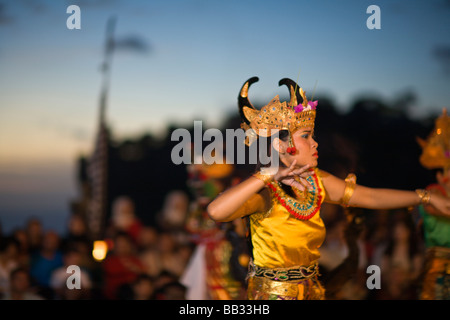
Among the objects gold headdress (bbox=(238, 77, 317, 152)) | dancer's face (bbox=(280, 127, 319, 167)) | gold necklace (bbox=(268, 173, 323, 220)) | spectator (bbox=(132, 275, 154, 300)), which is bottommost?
spectator (bbox=(132, 275, 154, 300))

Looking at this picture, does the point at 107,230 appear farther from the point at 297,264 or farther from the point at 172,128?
the point at 297,264

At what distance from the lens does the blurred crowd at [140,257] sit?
5.12 meters

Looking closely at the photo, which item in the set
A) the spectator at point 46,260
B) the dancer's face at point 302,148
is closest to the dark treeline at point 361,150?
→ the spectator at point 46,260

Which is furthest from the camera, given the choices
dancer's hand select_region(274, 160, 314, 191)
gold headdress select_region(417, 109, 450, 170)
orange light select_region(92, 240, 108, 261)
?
orange light select_region(92, 240, 108, 261)

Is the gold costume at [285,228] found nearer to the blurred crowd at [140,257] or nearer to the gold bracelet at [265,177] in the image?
the gold bracelet at [265,177]

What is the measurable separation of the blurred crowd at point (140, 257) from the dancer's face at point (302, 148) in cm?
183

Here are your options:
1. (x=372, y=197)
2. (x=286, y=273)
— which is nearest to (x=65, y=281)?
(x=286, y=273)

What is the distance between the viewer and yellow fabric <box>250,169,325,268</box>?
3.13m

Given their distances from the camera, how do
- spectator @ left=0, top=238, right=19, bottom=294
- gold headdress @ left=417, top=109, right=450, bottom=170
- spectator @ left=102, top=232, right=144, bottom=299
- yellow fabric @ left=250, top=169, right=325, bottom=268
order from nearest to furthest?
yellow fabric @ left=250, top=169, right=325, bottom=268, gold headdress @ left=417, top=109, right=450, bottom=170, spectator @ left=0, top=238, right=19, bottom=294, spectator @ left=102, top=232, right=144, bottom=299

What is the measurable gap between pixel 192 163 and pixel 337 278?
2221mm

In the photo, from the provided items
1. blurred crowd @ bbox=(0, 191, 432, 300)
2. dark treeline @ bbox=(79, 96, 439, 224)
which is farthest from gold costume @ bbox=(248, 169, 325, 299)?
dark treeline @ bbox=(79, 96, 439, 224)

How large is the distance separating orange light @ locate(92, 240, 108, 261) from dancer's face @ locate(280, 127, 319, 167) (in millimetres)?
3143

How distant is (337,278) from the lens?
4035 mm

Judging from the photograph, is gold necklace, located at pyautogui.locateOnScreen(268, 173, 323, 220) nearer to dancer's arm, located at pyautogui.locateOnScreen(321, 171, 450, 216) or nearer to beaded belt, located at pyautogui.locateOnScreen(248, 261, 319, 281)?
dancer's arm, located at pyautogui.locateOnScreen(321, 171, 450, 216)
